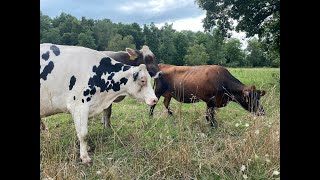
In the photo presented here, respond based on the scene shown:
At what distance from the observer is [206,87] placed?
4023 mm

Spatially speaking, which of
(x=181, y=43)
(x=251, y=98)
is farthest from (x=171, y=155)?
(x=251, y=98)

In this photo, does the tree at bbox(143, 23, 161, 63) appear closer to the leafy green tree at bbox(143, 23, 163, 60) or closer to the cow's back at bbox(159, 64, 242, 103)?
the leafy green tree at bbox(143, 23, 163, 60)

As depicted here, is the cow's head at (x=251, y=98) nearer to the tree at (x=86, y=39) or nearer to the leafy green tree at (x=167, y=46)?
the leafy green tree at (x=167, y=46)

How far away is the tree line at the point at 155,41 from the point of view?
8.44 ft

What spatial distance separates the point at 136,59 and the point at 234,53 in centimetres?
108

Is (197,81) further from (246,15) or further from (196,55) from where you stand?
(246,15)

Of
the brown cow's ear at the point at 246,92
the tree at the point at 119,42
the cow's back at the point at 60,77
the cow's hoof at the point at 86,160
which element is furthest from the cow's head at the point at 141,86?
the brown cow's ear at the point at 246,92

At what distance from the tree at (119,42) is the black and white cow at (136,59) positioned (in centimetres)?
27
